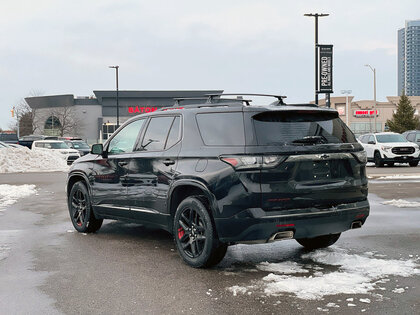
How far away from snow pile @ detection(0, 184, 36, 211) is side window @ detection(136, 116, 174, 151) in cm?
619

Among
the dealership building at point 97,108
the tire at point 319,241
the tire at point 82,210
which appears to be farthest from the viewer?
the dealership building at point 97,108

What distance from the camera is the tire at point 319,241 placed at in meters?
7.21

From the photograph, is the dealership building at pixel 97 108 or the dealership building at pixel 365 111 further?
the dealership building at pixel 365 111

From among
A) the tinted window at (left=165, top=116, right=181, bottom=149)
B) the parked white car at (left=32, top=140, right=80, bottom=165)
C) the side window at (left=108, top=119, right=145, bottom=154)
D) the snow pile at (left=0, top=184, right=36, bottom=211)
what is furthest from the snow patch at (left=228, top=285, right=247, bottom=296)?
the parked white car at (left=32, top=140, right=80, bottom=165)

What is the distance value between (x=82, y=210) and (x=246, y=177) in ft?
13.1

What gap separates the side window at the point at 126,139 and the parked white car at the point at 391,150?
68.7 ft

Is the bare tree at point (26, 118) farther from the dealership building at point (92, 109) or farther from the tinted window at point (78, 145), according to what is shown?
the tinted window at point (78, 145)

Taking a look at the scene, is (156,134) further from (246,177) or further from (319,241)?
(319,241)

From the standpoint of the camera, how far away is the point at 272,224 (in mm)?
5688

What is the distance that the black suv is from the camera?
18.8 ft

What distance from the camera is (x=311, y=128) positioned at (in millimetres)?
6203

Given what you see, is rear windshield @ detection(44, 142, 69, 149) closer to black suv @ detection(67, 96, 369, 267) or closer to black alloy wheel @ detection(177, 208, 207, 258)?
black suv @ detection(67, 96, 369, 267)

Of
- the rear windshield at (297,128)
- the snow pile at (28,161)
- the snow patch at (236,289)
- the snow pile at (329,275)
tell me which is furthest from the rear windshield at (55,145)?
the snow patch at (236,289)

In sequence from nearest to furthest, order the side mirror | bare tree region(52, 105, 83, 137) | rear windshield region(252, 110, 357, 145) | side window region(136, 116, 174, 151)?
rear windshield region(252, 110, 357, 145) < side window region(136, 116, 174, 151) < the side mirror < bare tree region(52, 105, 83, 137)
